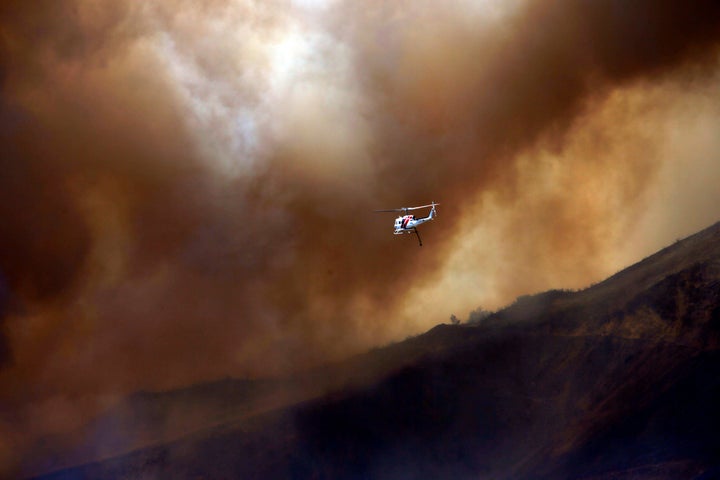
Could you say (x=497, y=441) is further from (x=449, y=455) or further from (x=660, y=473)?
(x=660, y=473)

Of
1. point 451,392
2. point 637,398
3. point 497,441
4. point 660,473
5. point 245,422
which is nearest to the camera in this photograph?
point 660,473

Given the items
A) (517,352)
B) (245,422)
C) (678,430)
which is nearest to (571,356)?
(517,352)

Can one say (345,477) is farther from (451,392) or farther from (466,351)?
(466,351)

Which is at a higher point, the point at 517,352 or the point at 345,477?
the point at 517,352

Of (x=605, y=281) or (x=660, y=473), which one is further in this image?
(x=605, y=281)

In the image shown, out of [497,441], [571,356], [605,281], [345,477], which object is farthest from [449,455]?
[605,281]

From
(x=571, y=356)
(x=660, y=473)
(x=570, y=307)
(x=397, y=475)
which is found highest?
(x=570, y=307)

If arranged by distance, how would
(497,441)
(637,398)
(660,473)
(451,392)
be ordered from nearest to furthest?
(660,473), (637,398), (497,441), (451,392)
